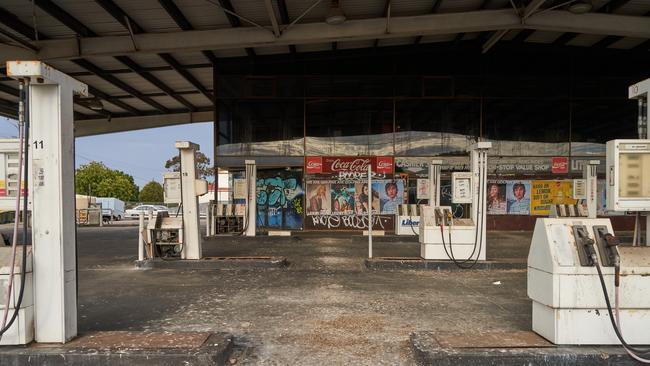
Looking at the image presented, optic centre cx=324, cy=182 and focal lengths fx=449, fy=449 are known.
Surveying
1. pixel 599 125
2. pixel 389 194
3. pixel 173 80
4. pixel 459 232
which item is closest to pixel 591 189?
pixel 459 232

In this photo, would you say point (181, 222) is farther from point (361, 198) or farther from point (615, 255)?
point (361, 198)

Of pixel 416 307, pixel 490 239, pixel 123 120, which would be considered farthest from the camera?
pixel 123 120

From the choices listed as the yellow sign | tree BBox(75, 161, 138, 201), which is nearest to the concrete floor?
the yellow sign

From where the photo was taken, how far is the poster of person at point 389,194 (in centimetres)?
1828

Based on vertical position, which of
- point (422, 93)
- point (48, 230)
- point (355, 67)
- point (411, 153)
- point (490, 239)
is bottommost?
point (490, 239)

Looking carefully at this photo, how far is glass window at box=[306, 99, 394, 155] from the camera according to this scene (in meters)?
18.2

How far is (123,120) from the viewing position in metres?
28.0

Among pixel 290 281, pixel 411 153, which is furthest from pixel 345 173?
pixel 290 281

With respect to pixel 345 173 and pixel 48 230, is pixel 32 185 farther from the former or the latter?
pixel 345 173

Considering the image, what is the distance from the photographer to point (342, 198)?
18266 mm

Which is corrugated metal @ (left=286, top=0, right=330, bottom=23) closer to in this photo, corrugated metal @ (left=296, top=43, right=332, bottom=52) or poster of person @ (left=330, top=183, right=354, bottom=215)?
corrugated metal @ (left=296, top=43, right=332, bottom=52)

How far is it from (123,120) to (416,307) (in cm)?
2634

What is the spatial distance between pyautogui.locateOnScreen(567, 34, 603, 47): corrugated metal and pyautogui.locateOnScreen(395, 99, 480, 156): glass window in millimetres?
4503

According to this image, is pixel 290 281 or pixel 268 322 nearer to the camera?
pixel 268 322
